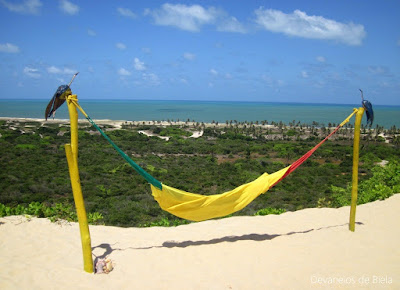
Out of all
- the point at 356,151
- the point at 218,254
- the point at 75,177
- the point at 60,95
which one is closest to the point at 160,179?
the point at 218,254

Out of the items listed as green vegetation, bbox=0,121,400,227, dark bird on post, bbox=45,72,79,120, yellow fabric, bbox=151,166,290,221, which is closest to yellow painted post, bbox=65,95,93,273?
dark bird on post, bbox=45,72,79,120

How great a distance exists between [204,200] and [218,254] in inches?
35.2

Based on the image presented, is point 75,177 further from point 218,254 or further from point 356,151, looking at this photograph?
point 356,151

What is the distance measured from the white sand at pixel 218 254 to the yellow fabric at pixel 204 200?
629 millimetres

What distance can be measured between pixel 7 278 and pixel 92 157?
18.2 metres

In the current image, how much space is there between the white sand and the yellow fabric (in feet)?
2.06

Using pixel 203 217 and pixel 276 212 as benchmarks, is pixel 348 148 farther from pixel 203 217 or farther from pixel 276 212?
pixel 203 217

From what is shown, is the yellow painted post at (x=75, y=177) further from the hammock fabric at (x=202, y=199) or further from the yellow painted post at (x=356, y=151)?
Result: the yellow painted post at (x=356, y=151)

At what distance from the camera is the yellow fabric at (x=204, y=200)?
526cm

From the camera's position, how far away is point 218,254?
5328mm

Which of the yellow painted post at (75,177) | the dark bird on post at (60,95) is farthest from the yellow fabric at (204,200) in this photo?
the dark bird on post at (60,95)

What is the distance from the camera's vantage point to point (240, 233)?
6.31 metres

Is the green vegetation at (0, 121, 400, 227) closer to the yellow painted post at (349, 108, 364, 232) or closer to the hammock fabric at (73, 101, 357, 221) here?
the hammock fabric at (73, 101, 357, 221)

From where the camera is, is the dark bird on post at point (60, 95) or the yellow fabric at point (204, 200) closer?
the dark bird on post at point (60, 95)
